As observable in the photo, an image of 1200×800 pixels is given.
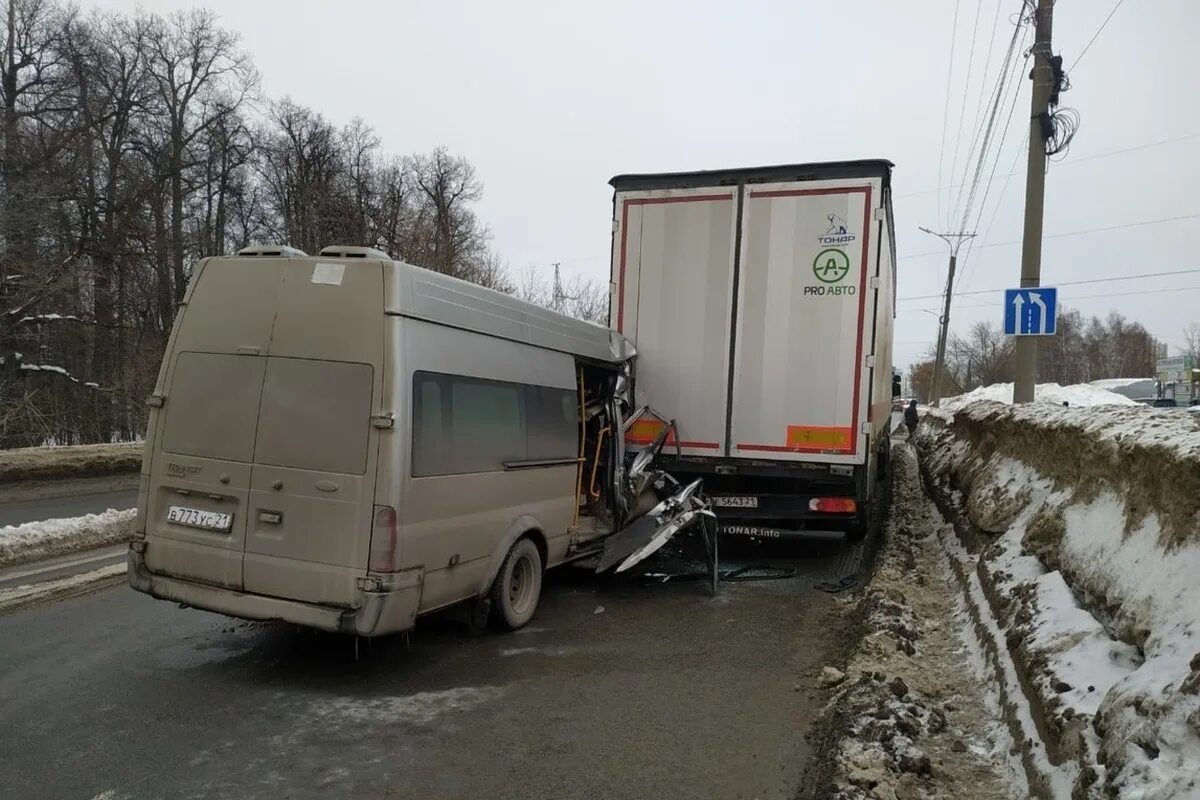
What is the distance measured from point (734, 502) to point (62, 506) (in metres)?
9.36

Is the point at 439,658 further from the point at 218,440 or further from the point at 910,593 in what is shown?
the point at 910,593

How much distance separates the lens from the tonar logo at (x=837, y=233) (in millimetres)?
7785

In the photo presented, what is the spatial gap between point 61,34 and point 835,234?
33.1m

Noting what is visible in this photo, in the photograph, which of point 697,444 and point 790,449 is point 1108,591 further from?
point 697,444

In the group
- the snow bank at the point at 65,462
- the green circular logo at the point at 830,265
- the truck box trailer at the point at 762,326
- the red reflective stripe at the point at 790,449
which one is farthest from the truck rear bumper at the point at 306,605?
the snow bank at the point at 65,462

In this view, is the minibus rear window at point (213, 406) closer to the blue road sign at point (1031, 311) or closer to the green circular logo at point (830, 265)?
the green circular logo at point (830, 265)

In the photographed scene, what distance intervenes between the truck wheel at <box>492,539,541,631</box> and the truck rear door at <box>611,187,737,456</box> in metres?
2.51

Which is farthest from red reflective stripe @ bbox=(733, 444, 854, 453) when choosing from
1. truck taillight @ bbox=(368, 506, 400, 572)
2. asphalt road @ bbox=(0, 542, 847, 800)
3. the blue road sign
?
the blue road sign

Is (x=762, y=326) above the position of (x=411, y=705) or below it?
above

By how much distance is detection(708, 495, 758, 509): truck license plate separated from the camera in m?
8.32

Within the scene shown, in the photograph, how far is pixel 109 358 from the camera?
2806 cm

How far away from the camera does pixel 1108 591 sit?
4125 mm

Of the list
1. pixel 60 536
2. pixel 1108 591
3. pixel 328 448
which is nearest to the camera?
pixel 1108 591

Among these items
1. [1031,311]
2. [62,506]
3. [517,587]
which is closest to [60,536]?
[62,506]
